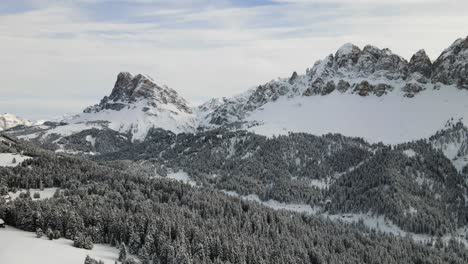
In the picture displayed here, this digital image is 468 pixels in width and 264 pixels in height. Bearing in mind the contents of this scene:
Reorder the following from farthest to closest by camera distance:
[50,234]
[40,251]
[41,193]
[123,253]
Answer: [41,193] → [50,234] → [123,253] → [40,251]

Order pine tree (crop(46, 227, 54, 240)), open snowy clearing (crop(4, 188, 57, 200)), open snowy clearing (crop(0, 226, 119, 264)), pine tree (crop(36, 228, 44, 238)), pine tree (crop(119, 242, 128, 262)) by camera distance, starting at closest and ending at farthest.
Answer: open snowy clearing (crop(0, 226, 119, 264)) → pine tree (crop(119, 242, 128, 262)) → pine tree (crop(36, 228, 44, 238)) → pine tree (crop(46, 227, 54, 240)) → open snowy clearing (crop(4, 188, 57, 200))

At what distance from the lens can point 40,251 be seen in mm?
119375

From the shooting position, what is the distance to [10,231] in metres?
133

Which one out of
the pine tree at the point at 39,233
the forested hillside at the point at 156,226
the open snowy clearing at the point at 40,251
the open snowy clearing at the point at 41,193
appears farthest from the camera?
the open snowy clearing at the point at 41,193

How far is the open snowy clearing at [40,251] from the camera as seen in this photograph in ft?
375

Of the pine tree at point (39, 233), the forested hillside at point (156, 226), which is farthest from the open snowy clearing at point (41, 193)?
the pine tree at point (39, 233)

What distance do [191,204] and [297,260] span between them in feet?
157

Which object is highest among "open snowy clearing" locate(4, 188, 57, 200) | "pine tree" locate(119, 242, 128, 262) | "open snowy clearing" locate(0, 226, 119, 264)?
"open snowy clearing" locate(4, 188, 57, 200)

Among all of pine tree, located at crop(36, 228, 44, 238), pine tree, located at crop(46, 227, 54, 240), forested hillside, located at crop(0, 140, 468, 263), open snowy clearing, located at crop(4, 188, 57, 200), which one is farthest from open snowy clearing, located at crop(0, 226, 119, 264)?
open snowy clearing, located at crop(4, 188, 57, 200)

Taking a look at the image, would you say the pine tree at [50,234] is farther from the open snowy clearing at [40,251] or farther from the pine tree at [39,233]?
the pine tree at [39,233]

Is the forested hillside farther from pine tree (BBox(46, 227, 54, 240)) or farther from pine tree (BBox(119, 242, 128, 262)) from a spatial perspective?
pine tree (BBox(119, 242, 128, 262))

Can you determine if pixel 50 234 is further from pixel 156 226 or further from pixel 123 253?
pixel 156 226

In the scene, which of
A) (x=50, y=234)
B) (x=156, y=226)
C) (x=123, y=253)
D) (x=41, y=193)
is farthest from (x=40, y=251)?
(x=41, y=193)

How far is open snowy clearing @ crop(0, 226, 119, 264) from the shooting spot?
114312mm
